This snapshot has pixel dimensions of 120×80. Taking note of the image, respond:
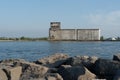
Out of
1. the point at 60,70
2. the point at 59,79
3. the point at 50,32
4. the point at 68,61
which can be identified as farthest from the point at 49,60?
the point at 50,32

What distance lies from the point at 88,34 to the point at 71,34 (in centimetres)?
704

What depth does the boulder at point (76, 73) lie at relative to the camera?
14033 mm

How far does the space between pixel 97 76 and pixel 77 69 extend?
3.03 ft

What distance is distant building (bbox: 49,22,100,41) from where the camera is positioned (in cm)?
15688

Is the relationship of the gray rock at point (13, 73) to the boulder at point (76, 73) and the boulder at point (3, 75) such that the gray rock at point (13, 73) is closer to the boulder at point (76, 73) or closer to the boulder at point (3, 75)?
the boulder at point (3, 75)

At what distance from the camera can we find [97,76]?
1489cm

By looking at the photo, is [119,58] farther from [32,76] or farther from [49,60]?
[32,76]

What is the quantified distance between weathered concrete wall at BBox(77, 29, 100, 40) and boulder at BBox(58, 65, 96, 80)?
148170 mm

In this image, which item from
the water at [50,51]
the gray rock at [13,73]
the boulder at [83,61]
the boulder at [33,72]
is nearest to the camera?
the gray rock at [13,73]

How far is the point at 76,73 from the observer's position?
1431 cm

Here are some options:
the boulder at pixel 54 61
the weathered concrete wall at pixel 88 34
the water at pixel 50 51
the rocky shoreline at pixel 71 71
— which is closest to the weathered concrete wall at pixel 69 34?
the weathered concrete wall at pixel 88 34

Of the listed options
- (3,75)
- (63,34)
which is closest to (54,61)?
(3,75)

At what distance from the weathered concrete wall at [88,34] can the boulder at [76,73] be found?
14817 centimetres

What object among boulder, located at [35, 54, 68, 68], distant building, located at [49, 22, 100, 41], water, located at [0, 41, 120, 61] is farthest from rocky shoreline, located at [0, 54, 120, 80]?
distant building, located at [49, 22, 100, 41]
